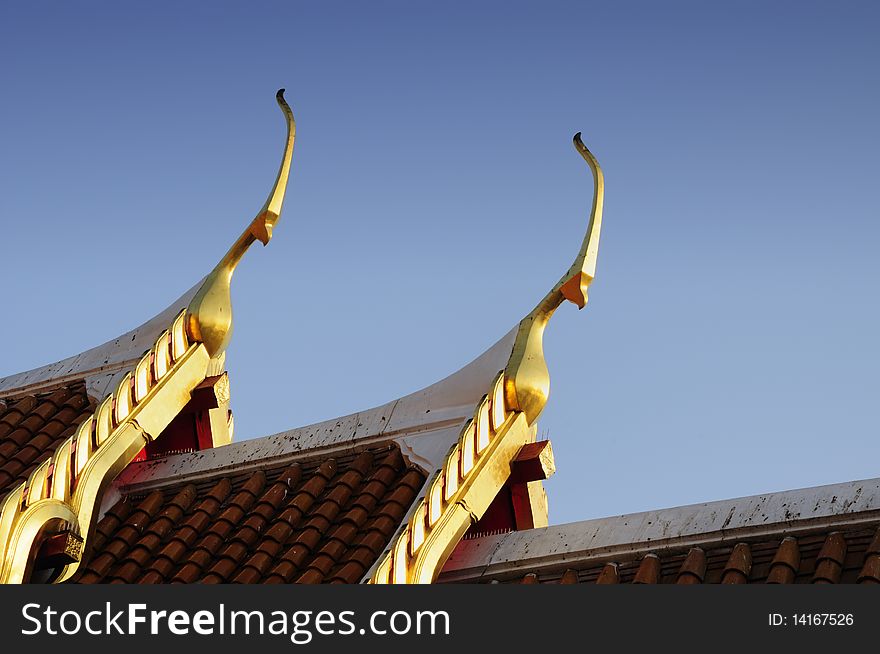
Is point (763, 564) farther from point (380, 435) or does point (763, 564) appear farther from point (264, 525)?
point (264, 525)

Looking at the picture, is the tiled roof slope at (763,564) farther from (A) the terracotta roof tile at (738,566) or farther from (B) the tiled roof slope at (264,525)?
(B) the tiled roof slope at (264,525)

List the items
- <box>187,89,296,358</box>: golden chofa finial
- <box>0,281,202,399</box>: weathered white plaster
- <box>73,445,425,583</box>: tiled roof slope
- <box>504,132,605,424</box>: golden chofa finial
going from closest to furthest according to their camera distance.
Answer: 1. <box>73,445,425,583</box>: tiled roof slope
2. <box>504,132,605,424</box>: golden chofa finial
3. <box>187,89,296,358</box>: golden chofa finial
4. <box>0,281,202,399</box>: weathered white plaster

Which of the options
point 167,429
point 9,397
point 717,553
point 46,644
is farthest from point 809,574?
point 9,397

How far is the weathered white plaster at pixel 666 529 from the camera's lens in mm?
7691

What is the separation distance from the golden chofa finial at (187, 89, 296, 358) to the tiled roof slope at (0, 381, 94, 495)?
0.95 m

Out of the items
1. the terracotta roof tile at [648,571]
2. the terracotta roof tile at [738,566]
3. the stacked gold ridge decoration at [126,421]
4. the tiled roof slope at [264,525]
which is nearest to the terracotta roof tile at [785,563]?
the terracotta roof tile at [738,566]

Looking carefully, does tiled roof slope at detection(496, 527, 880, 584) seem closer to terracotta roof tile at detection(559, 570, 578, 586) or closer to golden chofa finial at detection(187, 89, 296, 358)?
terracotta roof tile at detection(559, 570, 578, 586)

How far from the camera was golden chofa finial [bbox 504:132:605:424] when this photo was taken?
9055 millimetres

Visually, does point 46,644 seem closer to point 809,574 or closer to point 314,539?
point 314,539

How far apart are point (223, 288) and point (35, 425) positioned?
1.49 m

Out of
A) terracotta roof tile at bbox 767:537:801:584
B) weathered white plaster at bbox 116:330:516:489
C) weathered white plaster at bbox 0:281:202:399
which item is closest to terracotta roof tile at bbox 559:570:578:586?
terracotta roof tile at bbox 767:537:801:584

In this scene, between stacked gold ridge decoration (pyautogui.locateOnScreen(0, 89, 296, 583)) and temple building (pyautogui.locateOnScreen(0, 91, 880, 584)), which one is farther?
stacked gold ridge decoration (pyautogui.locateOnScreen(0, 89, 296, 583))

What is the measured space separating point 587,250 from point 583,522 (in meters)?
1.78

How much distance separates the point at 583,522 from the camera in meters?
8.38
